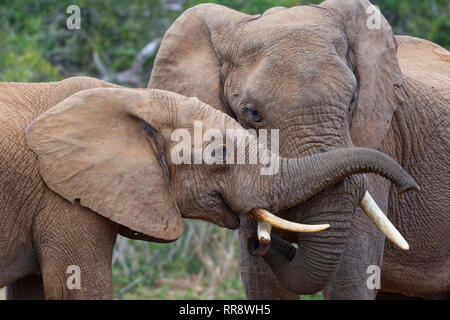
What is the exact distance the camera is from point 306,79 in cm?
481

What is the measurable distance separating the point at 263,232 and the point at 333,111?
0.72 meters

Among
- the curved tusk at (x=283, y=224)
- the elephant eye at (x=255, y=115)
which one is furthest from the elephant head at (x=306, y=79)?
the curved tusk at (x=283, y=224)

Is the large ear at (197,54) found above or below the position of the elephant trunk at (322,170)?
above

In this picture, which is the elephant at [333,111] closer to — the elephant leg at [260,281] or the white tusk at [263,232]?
the elephant leg at [260,281]

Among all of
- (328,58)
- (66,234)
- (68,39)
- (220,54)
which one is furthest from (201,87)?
(68,39)

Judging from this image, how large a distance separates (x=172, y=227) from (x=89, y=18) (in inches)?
245

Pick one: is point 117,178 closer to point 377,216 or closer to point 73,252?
point 73,252

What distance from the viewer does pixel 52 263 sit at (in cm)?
455

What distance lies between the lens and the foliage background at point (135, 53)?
8555 millimetres

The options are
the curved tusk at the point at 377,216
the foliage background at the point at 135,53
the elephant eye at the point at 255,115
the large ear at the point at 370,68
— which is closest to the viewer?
the curved tusk at the point at 377,216

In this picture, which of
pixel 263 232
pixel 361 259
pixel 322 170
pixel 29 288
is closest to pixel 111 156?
pixel 263 232

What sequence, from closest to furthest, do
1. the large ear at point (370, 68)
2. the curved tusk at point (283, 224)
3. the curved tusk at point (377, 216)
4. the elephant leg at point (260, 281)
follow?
the curved tusk at point (283, 224) < the curved tusk at point (377, 216) < the large ear at point (370, 68) < the elephant leg at point (260, 281)

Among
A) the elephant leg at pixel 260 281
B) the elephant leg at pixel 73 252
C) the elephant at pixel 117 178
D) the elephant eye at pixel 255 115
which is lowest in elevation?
the elephant leg at pixel 260 281

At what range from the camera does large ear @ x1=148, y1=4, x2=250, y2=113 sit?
5285 millimetres
